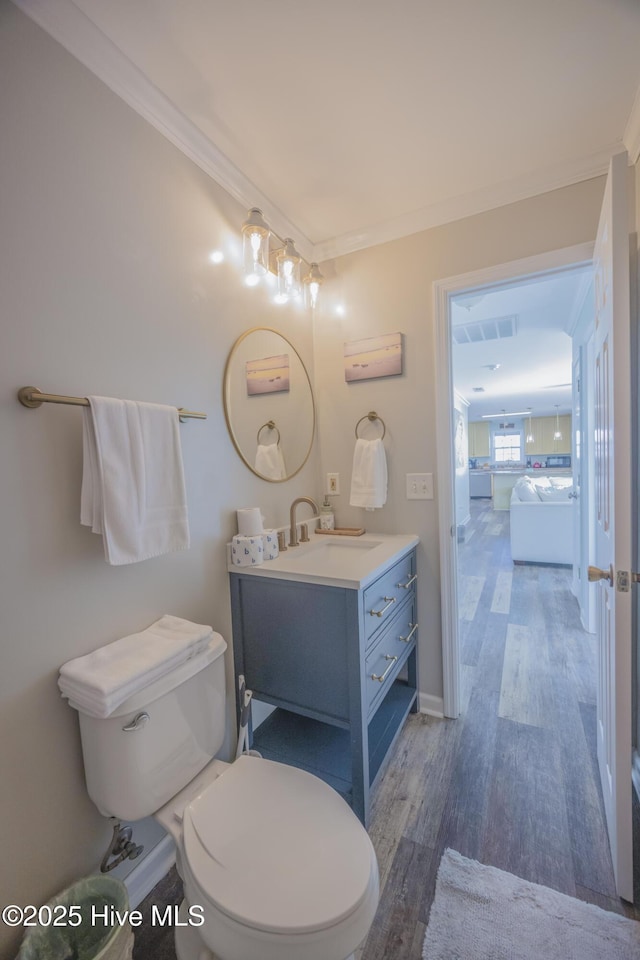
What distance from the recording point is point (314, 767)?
4.68 ft

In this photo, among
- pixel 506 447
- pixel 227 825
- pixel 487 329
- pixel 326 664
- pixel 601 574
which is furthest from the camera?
pixel 506 447

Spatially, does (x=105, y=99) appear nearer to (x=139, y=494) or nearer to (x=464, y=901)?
(x=139, y=494)

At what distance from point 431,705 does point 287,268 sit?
221cm

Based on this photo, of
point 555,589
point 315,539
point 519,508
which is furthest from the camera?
point 519,508

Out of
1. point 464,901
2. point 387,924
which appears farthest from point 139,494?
point 464,901

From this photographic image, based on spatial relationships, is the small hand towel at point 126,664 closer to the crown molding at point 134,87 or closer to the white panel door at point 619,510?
the white panel door at point 619,510

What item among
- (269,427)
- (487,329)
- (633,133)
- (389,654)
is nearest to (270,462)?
(269,427)

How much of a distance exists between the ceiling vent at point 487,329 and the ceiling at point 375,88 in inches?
66.6

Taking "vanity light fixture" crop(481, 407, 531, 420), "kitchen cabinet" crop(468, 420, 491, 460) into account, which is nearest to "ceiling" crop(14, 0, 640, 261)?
"vanity light fixture" crop(481, 407, 531, 420)

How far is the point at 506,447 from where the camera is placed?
36.6 feet

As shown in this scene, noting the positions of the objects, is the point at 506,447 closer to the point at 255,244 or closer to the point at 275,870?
the point at 255,244

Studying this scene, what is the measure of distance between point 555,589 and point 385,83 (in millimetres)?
3834

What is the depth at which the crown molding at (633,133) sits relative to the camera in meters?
1.27

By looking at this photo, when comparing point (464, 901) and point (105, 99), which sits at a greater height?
point (105, 99)
